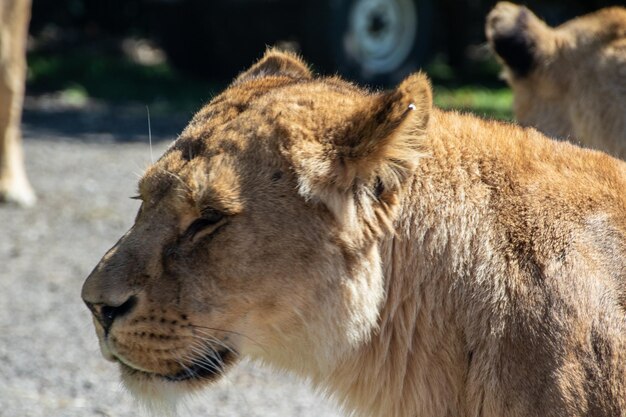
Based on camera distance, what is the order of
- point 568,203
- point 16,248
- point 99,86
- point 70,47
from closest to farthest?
point 568,203
point 16,248
point 99,86
point 70,47

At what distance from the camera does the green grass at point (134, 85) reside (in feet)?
35.6

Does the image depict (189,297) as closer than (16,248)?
Yes

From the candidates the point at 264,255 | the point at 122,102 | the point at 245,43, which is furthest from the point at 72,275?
the point at 245,43

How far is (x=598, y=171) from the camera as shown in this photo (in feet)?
9.50

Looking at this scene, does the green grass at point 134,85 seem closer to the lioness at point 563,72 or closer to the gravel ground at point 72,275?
the gravel ground at point 72,275

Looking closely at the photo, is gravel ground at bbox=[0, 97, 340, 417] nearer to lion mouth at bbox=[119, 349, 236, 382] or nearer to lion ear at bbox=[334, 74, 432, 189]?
lion mouth at bbox=[119, 349, 236, 382]

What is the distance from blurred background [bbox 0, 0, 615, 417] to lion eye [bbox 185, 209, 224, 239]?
1.68 metres

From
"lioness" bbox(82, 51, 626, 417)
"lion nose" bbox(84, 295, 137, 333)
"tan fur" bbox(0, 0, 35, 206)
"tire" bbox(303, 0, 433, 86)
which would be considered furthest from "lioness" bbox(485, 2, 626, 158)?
"tire" bbox(303, 0, 433, 86)

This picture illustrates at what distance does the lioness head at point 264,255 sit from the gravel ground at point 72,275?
0.91 feet

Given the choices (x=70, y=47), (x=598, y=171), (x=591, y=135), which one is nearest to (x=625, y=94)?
(x=591, y=135)

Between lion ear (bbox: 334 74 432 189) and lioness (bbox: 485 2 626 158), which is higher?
lion ear (bbox: 334 74 432 189)

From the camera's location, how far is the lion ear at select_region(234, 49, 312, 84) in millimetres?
3262

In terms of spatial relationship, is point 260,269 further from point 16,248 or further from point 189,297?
point 16,248

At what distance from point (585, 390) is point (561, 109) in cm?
275
